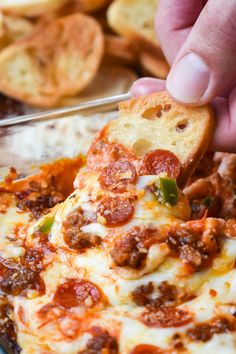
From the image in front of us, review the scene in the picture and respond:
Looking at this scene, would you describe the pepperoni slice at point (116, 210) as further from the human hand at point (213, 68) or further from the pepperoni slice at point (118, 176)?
the human hand at point (213, 68)

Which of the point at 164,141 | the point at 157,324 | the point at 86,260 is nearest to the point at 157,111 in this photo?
the point at 164,141

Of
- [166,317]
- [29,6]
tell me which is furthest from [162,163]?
[29,6]

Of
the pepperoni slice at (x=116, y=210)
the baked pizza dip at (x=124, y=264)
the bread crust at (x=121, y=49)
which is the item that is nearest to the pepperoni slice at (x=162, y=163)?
the baked pizza dip at (x=124, y=264)

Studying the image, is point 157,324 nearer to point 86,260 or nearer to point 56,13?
point 86,260

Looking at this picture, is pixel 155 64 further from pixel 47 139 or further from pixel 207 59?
pixel 207 59

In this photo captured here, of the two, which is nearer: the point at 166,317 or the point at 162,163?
the point at 166,317
